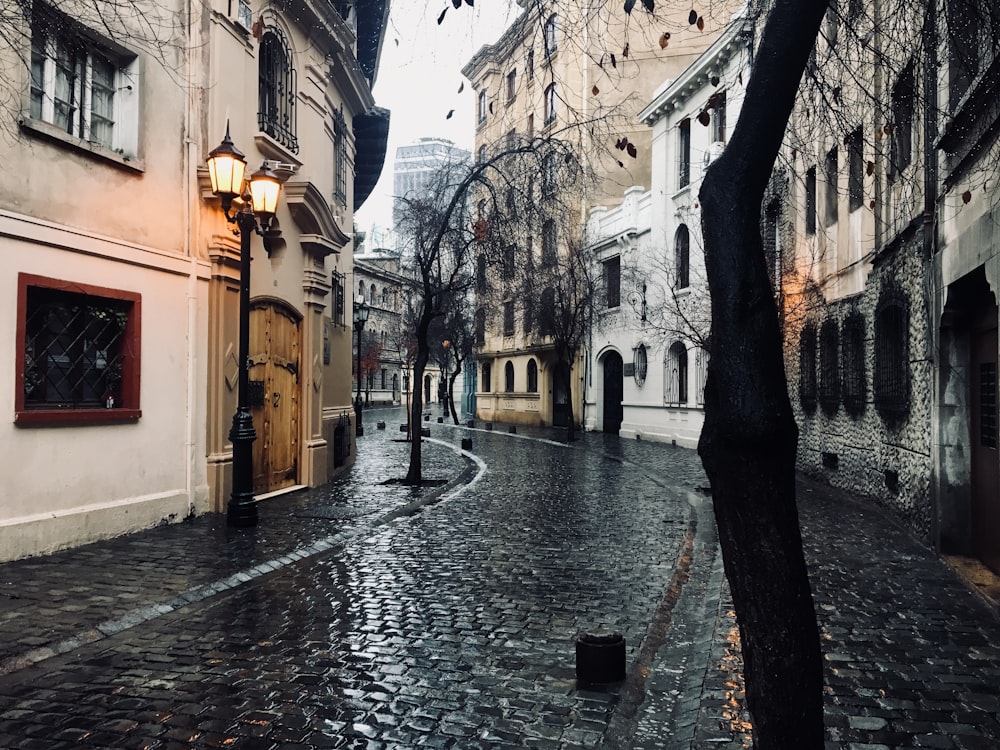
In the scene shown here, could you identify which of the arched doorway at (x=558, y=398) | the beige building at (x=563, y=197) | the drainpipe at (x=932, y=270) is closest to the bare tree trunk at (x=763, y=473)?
the drainpipe at (x=932, y=270)

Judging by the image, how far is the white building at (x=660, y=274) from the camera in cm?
2314

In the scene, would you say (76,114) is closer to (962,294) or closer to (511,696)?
(511,696)

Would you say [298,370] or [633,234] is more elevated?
[633,234]

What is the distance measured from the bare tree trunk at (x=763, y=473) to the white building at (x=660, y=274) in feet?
56.3

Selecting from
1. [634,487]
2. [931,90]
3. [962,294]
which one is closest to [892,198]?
[931,90]

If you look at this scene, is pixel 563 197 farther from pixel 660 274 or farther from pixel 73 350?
pixel 73 350

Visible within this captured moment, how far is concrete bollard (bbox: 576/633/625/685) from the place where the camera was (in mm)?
4621

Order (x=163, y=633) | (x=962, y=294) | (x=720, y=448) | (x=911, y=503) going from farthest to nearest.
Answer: (x=911, y=503), (x=962, y=294), (x=163, y=633), (x=720, y=448)

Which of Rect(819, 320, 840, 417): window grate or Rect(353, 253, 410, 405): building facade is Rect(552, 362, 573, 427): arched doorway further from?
Rect(353, 253, 410, 405): building facade

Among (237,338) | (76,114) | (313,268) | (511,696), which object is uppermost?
(76,114)

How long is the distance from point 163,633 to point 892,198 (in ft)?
34.2

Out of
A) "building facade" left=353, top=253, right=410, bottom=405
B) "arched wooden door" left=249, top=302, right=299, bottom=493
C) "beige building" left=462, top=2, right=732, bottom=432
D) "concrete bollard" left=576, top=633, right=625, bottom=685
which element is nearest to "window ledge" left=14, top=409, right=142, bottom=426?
"arched wooden door" left=249, top=302, right=299, bottom=493

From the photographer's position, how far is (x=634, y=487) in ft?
46.2

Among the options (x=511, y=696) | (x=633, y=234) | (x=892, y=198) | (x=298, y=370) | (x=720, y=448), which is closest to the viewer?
(x=720, y=448)
